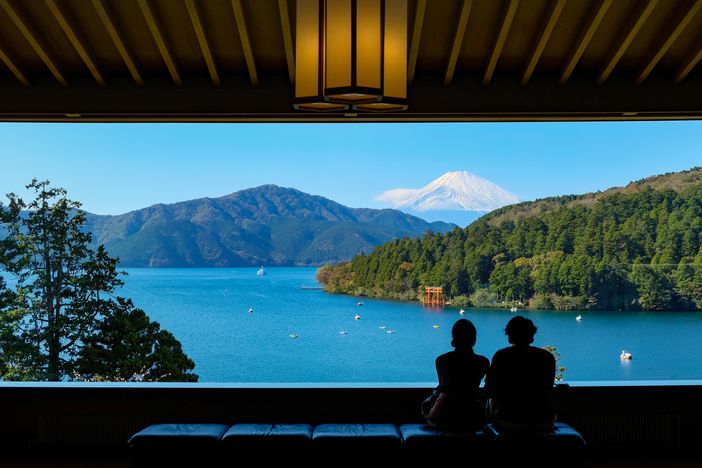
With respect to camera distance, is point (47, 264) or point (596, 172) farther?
point (596, 172)

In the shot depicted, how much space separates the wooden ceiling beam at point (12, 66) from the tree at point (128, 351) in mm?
11544

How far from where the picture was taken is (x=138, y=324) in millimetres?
15844

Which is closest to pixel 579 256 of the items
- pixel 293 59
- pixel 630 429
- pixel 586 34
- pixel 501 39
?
pixel 630 429

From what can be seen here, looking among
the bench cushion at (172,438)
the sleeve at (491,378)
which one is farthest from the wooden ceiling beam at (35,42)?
the sleeve at (491,378)

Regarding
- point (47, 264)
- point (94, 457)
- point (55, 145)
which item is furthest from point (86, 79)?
point (55, 145)

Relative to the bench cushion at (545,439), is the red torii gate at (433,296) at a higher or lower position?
lower

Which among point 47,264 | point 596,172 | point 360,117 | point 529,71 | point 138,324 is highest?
point 596,172

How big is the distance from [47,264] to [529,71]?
51.3ft

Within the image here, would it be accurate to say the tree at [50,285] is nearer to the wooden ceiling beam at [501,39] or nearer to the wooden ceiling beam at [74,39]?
the wooden ceiling beam at [74,39]

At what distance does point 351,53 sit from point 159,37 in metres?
1.71

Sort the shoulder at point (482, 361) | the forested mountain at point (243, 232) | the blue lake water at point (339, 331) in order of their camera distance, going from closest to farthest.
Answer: the shoulder at point (482, 361) < the blue lake water at point (339, 331) < the forested mountain at point (243, 232)

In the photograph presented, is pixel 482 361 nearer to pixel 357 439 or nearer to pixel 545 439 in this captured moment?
pixel 545 439

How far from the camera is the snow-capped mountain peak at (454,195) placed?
Result: 4159cm

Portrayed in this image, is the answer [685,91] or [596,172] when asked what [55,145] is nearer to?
A: [596,172]
